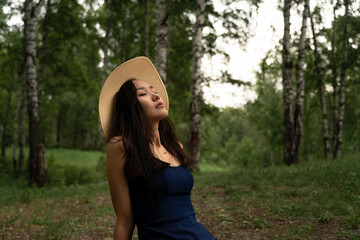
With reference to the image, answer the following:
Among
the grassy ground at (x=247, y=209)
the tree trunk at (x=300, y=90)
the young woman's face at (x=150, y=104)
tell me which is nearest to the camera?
the young woman's face at (x=150, y=104)

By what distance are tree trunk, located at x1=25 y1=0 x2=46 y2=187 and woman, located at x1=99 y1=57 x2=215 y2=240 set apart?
9.15 meters

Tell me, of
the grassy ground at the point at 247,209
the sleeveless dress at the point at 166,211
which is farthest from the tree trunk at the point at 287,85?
the sleeveless dress at the point at 166,211

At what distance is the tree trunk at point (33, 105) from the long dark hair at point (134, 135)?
9.18 metres

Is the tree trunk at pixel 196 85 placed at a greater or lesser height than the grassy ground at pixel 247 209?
greater

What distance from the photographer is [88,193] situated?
8586 mm

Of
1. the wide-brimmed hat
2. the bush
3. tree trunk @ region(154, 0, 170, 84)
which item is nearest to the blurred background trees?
tree trunk @ region(154, 0, 170, 84)

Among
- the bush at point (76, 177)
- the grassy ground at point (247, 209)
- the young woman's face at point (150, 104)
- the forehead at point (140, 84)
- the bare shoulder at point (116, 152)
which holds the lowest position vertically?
the bush at point (76, 177)

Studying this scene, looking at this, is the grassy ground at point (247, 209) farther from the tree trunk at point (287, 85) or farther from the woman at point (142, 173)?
the woman at point (142, 173)

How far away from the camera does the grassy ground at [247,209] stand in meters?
4.86

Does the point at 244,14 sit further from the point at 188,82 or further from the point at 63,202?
the point at 63,202

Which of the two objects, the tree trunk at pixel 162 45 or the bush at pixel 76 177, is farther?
the bush at pixel 76 177

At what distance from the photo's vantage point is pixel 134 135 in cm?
207

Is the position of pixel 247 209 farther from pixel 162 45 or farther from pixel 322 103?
pixel 322 103

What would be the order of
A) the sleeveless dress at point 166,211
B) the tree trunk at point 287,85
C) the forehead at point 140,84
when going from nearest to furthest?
the sleeveless dress at point 166,211 < the forehead at point 140,84 < the tree trunk at point 287,85
